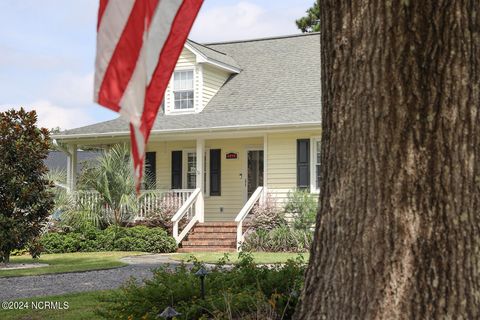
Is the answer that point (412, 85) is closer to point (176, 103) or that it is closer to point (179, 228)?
point (179, 228)

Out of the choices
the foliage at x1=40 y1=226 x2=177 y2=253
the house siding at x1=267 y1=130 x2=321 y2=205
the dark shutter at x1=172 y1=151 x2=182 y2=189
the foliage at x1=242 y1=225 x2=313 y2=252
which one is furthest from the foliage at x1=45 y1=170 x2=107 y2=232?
the house siding at x1=267 y1=130 x2=321 y2=205

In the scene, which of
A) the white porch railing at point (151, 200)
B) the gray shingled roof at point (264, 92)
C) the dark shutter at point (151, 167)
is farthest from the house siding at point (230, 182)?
the white porch railing at point (151, 200)

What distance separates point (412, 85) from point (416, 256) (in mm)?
907

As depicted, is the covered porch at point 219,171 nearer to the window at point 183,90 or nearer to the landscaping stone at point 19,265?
the window at point 183,90

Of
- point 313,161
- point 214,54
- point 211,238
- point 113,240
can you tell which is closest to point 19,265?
point 113,240

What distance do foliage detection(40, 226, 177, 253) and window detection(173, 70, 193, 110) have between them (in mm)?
4940

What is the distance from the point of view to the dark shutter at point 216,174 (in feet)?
69.6

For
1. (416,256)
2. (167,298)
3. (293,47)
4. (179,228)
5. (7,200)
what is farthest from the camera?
(293,47)

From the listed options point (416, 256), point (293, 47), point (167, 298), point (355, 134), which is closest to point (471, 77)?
point (355, 134)

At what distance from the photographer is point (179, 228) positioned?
19562 millimetres

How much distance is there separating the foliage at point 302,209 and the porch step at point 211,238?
5.37 feet

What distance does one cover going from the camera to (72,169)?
2205cm

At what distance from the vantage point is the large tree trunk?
12.1ft

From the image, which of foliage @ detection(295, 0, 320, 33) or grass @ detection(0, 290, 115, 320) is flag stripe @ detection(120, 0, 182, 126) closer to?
grass @ detection(0, 290, 115, 320)
